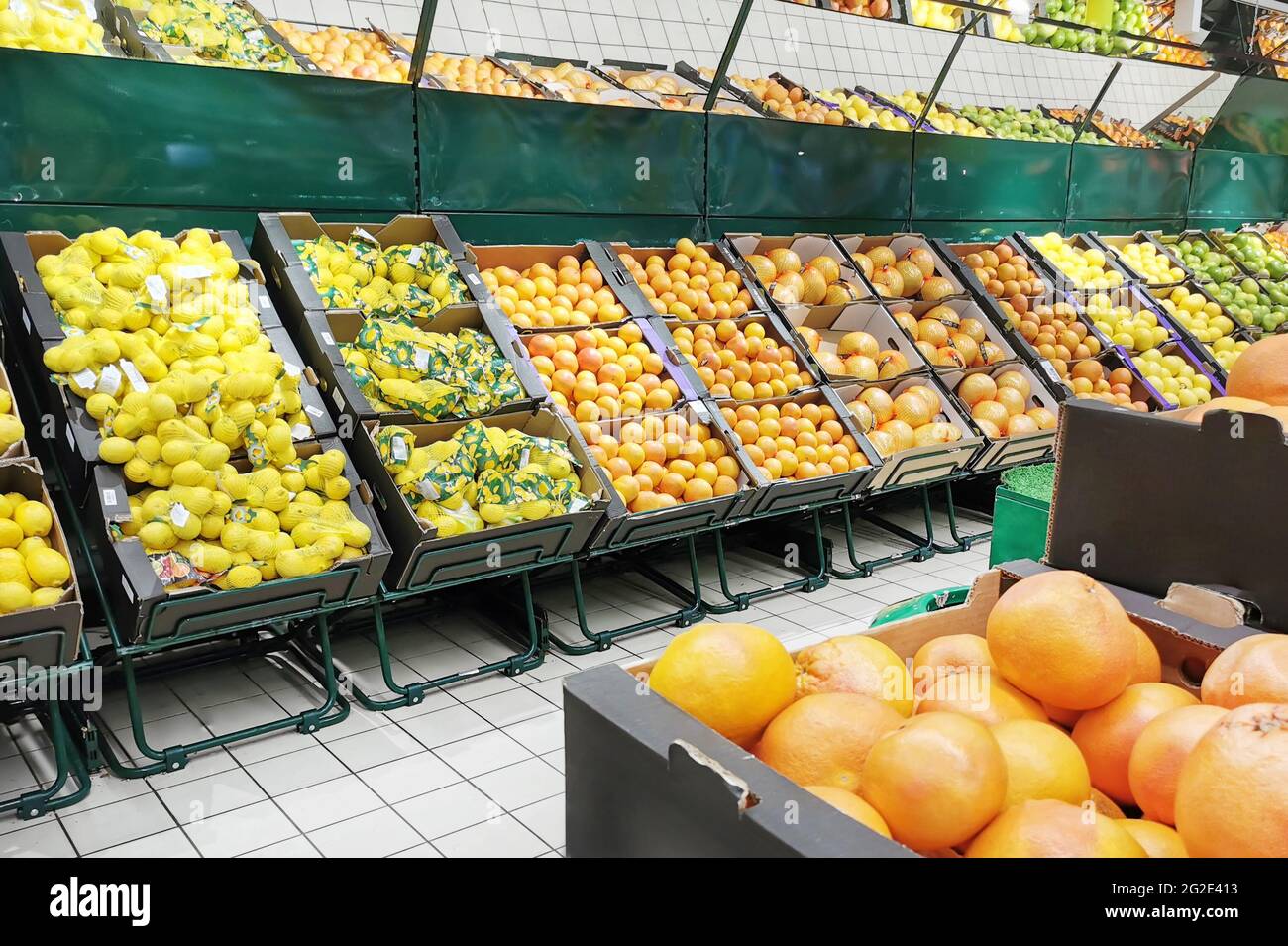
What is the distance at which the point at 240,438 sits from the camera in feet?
12.1

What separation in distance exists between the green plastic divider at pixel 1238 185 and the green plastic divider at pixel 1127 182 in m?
0.21

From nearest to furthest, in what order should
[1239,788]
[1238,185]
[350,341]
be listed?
[1239,788] → [350,341] → [1238,185]

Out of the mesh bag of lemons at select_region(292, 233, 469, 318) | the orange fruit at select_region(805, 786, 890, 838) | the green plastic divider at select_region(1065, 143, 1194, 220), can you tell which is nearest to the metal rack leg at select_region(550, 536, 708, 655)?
the mesh bag of lemons at select_region(292, 233, 469, 318)

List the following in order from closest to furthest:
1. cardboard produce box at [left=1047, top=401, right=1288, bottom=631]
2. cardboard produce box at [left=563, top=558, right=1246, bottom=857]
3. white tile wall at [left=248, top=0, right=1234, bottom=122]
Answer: cardboard produce box at [left=563, top=558, right=1246, bottom=857] < cardboard produce box at [left=1047, top=401, right=1288, bottom=631] < white tile wall at [left=248, top=0, right=1234, bottom=122]

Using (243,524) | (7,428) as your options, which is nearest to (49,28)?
(7,428)

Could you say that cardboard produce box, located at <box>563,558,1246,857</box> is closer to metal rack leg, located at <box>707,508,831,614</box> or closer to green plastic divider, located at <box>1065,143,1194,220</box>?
metal rack leg, located at <box>707,508,831,614</box>

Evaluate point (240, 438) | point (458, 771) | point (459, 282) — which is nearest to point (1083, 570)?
point (458, 771)

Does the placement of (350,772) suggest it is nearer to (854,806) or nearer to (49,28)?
(854,806)

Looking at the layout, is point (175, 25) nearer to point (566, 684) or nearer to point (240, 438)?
point (240, 438)

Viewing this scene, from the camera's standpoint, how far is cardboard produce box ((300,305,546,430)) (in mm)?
4012

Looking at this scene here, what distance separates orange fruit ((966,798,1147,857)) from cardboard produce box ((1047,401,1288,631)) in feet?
2.31

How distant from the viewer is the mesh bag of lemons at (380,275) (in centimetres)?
439

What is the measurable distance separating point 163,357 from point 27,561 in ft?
2.96

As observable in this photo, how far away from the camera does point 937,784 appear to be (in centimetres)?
108
